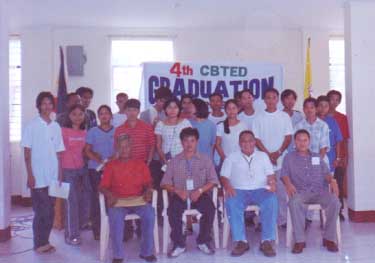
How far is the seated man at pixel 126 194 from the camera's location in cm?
410

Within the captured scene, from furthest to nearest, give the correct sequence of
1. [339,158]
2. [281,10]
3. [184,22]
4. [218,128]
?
[184,22] → [281,10] → [339,158] → [218,128]

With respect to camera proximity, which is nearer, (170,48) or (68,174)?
(68,174)

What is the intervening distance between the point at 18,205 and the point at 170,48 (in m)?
3.14

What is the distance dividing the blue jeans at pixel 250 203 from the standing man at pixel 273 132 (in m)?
0.50

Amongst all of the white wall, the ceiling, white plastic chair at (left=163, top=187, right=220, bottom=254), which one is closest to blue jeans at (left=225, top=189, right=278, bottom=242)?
white plastic chair at (left=163, top=187, right=220, bottom=254)

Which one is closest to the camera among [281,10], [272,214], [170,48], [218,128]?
[272,214]

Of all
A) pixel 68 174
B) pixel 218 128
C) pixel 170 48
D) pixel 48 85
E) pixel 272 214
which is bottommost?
pixel 272 214

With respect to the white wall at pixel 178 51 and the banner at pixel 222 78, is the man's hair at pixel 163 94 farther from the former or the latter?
the white wall at pixel 178 51

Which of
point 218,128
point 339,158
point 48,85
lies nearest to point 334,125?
point 339,158

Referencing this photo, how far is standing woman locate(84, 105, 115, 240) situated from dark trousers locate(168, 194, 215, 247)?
2.82 feet

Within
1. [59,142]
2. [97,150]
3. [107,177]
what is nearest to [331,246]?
[107,177]

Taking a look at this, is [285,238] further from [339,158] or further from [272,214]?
[339,158]

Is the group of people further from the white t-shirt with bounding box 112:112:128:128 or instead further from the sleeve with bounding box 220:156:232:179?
the white t-shirt with bounding box 112:112:128:128

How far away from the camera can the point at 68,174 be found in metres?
4.71
